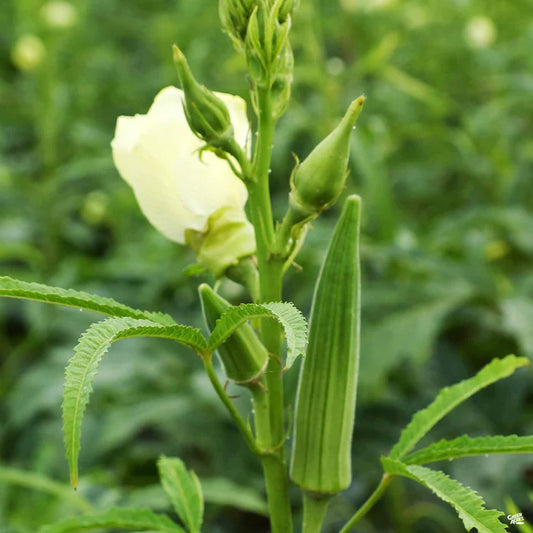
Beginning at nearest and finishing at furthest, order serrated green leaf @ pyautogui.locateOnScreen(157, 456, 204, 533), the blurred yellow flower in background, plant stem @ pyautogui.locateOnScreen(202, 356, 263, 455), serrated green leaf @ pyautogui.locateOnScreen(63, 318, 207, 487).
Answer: serrated green leaf @ pyautogui.locateOnScreen(63, 318, 207, 487)
plant stem @ pyautogui.locateOnScreen(202, 356, 263, 455)
serrated green leaf @ pyautogui.locateOnScreen(157, 456, 204, 533)
the blurred yellow flower in background

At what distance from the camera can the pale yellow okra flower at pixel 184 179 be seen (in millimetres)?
566

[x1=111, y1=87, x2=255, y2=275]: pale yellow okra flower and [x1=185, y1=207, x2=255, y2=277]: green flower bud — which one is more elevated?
[x1=111, y1=87, x2=255, y2=275]: pale yellow okra flower

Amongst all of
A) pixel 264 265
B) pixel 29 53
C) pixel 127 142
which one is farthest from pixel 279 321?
pixel 29 53

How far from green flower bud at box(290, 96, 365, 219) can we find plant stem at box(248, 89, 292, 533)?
0.09 ft

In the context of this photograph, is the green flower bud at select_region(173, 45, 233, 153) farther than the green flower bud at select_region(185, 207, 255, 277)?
No

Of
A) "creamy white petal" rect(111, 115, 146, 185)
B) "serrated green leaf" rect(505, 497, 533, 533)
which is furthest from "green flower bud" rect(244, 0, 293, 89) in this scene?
"serrated green leaf" rect(505, 497, 533, 533)

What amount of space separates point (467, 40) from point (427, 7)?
0.29 metres

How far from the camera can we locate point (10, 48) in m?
3.29

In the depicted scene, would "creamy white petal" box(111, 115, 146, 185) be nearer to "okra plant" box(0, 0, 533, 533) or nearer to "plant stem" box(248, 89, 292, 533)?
"okra plant" box(0, 0, 533, 533)

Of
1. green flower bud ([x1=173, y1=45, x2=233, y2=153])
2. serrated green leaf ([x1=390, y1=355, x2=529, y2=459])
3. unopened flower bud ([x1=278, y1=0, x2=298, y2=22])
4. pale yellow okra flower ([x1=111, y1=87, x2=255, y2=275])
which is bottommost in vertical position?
serrated green leaf ([x1=390, y1=355, x2=529, y2=459])

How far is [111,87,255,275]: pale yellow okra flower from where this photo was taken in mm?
566

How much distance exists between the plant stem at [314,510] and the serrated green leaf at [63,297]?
0.71 feet

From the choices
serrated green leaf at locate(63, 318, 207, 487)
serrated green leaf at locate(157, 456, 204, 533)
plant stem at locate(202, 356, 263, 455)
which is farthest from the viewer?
serrated green leaf at locate(157, 456, 204, 533)

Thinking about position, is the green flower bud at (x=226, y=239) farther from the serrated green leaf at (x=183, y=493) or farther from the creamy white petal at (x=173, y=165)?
the serrated green leaf at (x=183, y=493)
